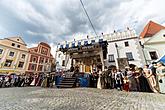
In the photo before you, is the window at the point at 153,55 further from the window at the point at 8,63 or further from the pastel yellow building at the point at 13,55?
the window at the point at 8,63

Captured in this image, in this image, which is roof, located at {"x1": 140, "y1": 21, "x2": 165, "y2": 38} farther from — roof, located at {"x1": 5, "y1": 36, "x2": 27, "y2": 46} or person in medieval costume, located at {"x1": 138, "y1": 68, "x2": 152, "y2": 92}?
roof, located at {"x1": 5, "y1": 36, "x2": 27, "y2": 46}

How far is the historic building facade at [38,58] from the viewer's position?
29733mm

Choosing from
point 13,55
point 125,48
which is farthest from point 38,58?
point 125,48

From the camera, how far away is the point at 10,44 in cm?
2598

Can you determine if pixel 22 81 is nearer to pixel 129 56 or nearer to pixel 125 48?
pixel 129 56

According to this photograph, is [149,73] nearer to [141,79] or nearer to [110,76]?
[141,79]

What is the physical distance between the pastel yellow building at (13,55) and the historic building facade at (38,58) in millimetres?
1515

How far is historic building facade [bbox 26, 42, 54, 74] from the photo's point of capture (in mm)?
29733

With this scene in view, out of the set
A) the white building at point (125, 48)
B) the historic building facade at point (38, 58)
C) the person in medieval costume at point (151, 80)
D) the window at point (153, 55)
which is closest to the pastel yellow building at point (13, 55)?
the historic building facade at point (38, 58)

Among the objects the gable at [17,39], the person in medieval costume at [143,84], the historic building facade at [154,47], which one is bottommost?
the person in medieval costume at [143,84]

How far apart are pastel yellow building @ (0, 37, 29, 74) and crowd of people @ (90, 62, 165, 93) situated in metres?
25.8

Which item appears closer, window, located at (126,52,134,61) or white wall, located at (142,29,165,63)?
white wall, located at (142,29,165,63)

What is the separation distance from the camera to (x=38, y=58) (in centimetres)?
3191

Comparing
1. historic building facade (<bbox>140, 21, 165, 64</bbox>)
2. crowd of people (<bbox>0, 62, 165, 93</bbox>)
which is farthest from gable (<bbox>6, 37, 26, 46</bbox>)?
historic building facade (<bbox>140, 21, 165, 64</bbox>)
